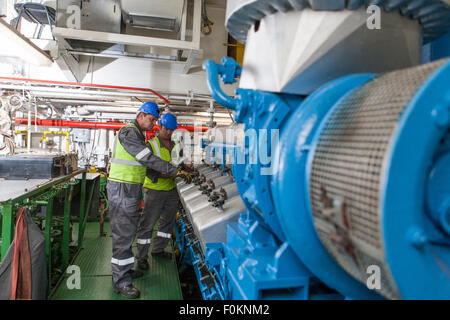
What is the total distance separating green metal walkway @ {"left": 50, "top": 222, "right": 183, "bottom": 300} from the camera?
9.57ft

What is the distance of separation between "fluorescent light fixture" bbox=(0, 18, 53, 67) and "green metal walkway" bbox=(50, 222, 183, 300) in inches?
89.9

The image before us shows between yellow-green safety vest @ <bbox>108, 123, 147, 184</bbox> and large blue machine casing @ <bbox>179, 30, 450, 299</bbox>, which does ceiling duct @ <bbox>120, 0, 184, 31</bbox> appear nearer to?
yellow-green safety vest @ <bbox>108, 123, 147, 184</bbox>

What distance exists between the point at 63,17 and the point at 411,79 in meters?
3.41

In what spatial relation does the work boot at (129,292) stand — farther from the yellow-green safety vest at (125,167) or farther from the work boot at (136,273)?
the yellow-green safety vest at (125,167)

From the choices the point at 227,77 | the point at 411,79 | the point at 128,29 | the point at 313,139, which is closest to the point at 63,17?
the point at 128,29

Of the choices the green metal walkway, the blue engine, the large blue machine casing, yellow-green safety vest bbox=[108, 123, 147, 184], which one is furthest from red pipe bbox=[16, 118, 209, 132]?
the blue engine

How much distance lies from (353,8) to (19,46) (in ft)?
8.99

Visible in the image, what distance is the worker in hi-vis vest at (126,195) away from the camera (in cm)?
275

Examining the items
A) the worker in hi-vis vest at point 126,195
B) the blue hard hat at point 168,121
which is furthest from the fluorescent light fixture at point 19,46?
the blue hard hat at point 168,121

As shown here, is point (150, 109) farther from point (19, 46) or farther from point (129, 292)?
point (129, 292)

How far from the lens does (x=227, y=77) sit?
151 centimetres

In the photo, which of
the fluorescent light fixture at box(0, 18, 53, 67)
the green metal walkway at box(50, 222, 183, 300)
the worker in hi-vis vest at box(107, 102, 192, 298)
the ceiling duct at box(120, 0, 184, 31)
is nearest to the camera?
the fluorescent light fixture at box(0, 18, 53, 67)

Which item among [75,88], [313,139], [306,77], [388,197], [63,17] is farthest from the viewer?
[75,88]
